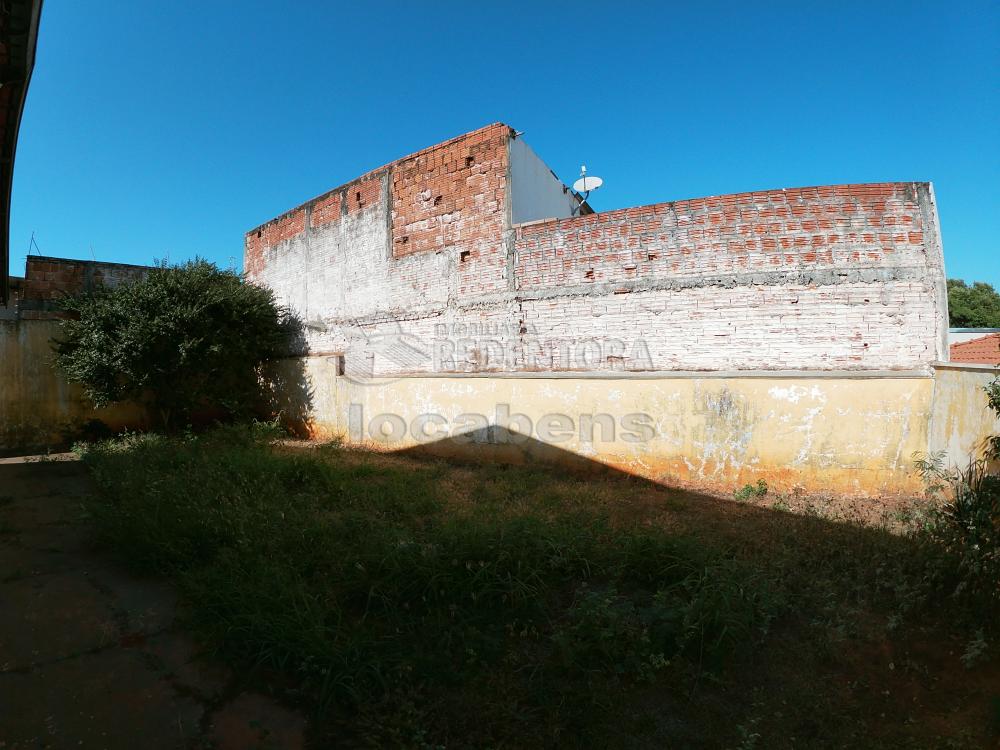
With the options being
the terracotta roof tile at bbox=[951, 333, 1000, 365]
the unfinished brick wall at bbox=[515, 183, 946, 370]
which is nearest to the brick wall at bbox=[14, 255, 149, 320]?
the unfinished brick wall at bbox=[515, 183, 946, 370]

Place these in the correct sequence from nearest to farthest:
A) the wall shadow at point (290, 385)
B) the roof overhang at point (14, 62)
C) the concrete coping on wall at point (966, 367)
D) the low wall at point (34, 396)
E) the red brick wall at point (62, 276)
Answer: the roof overhang at point (14, 62) < the concrete coping on wall at point (966, 367) < the low wall at point (34, 396) < the red brick wall at point (62, 276) < the wall shadow at point (290, 385)

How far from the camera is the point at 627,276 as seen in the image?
660 centimetres

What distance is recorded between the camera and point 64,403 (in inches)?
363

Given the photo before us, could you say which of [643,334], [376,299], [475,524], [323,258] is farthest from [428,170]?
[475,524]

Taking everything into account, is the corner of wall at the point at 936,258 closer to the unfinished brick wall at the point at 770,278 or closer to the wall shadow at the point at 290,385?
the unfinished brick wall at the point at 770,278

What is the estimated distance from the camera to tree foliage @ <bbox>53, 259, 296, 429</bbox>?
8.41m

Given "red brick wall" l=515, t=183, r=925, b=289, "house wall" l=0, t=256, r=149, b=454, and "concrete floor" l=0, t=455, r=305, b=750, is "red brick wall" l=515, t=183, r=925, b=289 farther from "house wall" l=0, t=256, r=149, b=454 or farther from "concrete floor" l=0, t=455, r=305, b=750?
"house wall" l=0, t=256, r=149, b=454

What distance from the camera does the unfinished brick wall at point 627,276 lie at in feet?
17.8

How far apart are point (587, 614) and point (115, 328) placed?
9557 mm

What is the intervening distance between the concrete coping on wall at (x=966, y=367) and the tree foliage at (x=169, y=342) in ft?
34.3

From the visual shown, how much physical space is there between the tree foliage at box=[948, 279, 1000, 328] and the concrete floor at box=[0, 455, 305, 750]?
3048 cm

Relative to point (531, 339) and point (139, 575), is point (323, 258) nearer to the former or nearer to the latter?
point (531, 339)

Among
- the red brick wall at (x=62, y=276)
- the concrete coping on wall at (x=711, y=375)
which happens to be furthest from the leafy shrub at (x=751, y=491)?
the red brick wall at (x=62, y=276)

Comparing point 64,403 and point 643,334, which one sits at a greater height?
point 643,334
